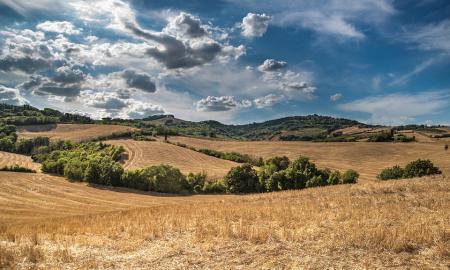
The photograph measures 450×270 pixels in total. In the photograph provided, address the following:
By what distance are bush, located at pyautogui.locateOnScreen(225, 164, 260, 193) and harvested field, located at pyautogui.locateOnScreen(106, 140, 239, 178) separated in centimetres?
937

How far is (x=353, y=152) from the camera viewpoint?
13200cm

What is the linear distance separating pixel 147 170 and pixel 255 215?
70803 mm

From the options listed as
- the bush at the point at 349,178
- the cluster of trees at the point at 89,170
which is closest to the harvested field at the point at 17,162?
the cluster of trees at the point at 89,170

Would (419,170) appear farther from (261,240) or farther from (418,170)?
(261,240)

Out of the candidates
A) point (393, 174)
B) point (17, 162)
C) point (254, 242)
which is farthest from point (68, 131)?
point (254, 242)

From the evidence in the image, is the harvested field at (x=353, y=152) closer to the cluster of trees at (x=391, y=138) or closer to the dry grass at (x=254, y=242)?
the cluster of trees at (x=391, y=138)

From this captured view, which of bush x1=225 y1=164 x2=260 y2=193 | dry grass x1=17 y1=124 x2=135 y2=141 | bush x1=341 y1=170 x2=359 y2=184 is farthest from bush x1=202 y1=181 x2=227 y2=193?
dry grass x1=17 y1=124 x2=135 y2=141

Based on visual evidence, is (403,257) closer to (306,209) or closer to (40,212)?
(306,209)

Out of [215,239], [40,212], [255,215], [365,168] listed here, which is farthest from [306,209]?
[365,168]

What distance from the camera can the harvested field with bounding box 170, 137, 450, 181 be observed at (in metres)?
114

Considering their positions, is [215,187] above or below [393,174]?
below

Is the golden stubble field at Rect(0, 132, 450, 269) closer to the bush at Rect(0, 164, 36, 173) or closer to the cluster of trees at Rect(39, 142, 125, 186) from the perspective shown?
the cluster of trees at Rect(39, 142, 125, 186)

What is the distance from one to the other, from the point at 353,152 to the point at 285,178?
54.9m

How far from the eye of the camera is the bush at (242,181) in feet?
292
